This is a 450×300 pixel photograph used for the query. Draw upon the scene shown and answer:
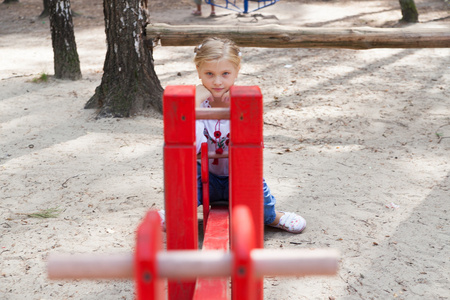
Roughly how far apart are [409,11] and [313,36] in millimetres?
5362

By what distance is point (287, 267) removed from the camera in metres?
1.14

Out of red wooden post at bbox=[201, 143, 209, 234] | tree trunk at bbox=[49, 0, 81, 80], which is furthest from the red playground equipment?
tree trunk at bbox=[49, 0, 81, 80]

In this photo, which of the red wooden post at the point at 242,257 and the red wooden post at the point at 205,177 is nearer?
the red wooden post at the point at 242,257

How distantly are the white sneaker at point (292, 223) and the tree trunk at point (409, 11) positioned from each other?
297 inches

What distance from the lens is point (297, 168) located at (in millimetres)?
3676

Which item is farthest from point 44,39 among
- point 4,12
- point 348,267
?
point 348,267

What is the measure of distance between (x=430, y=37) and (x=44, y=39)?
6.54 metres

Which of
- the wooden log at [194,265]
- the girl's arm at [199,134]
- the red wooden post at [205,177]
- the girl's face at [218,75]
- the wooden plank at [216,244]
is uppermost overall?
the girl's face at [218,75]

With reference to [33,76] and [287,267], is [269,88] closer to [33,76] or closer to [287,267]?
[33,76]

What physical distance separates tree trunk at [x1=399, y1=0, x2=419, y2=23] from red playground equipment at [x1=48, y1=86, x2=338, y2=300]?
8.16 metres

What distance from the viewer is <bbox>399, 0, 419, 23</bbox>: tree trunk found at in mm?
9164

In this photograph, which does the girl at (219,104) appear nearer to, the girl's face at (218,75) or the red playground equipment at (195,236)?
the girl's face at (218,75)

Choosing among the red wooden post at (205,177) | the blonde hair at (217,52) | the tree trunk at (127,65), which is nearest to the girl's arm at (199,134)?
the red wooden post at (205,177)

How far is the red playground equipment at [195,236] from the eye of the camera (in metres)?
1.14
